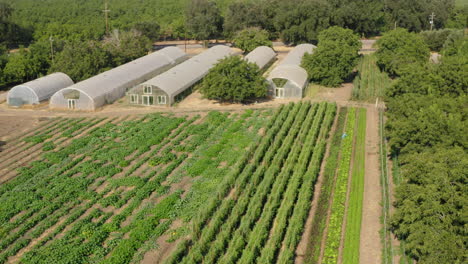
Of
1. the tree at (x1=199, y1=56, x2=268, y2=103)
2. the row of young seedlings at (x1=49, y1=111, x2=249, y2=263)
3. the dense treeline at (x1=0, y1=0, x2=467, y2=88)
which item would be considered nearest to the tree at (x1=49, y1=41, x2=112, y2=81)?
the dense treeline at (x1=0, y1=0, x2=467, y2=88)

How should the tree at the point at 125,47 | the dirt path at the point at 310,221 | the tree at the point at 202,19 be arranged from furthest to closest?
1. the tree at the point at 202,19
2. the tree at the point at 125,47
3. the dirt path at the point at 310,221

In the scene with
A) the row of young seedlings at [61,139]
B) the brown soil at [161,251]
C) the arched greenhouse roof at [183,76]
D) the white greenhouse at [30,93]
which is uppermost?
the arched greenhouse roof at [183,76]

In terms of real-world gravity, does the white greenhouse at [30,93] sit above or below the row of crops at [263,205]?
above

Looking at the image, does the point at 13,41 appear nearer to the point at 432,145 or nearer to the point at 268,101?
the point at 268,101

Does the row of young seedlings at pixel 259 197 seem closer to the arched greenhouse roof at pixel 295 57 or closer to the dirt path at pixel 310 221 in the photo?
the dirt path at pixel 310 221

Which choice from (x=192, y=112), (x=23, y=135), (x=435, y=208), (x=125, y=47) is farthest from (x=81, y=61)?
(x=435, y=208)

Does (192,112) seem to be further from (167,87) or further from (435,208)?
(435,208)

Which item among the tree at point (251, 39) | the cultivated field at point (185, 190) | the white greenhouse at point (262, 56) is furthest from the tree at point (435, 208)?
the tree at point (251, 39)
